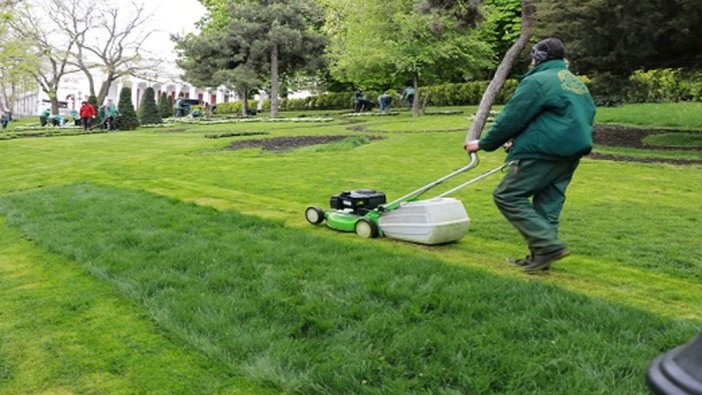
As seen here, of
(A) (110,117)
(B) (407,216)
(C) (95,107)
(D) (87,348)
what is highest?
(C) (95,107)

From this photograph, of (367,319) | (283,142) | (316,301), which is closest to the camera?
(367,319)

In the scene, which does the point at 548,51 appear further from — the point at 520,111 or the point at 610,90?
the point at 610,90

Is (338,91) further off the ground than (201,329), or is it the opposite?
(338,91)

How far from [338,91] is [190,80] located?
14.0 m

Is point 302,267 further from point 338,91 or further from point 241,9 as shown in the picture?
point 338,91

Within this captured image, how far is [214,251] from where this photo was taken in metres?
5.16

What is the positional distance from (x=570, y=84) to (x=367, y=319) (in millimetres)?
2318

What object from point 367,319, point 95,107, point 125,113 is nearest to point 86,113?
point 95,107

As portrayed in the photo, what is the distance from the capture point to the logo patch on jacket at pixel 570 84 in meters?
4.44

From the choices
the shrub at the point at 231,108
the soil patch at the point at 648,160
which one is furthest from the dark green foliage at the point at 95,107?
the soil patch at the point at 648,160

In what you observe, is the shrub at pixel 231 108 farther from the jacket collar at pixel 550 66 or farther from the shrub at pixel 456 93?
the jacket collar at pixel 550 66

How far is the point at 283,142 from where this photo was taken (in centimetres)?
1747

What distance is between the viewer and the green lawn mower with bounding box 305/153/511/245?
18.2 feet

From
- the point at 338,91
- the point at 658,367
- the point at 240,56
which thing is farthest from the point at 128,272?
the point at 338,91
